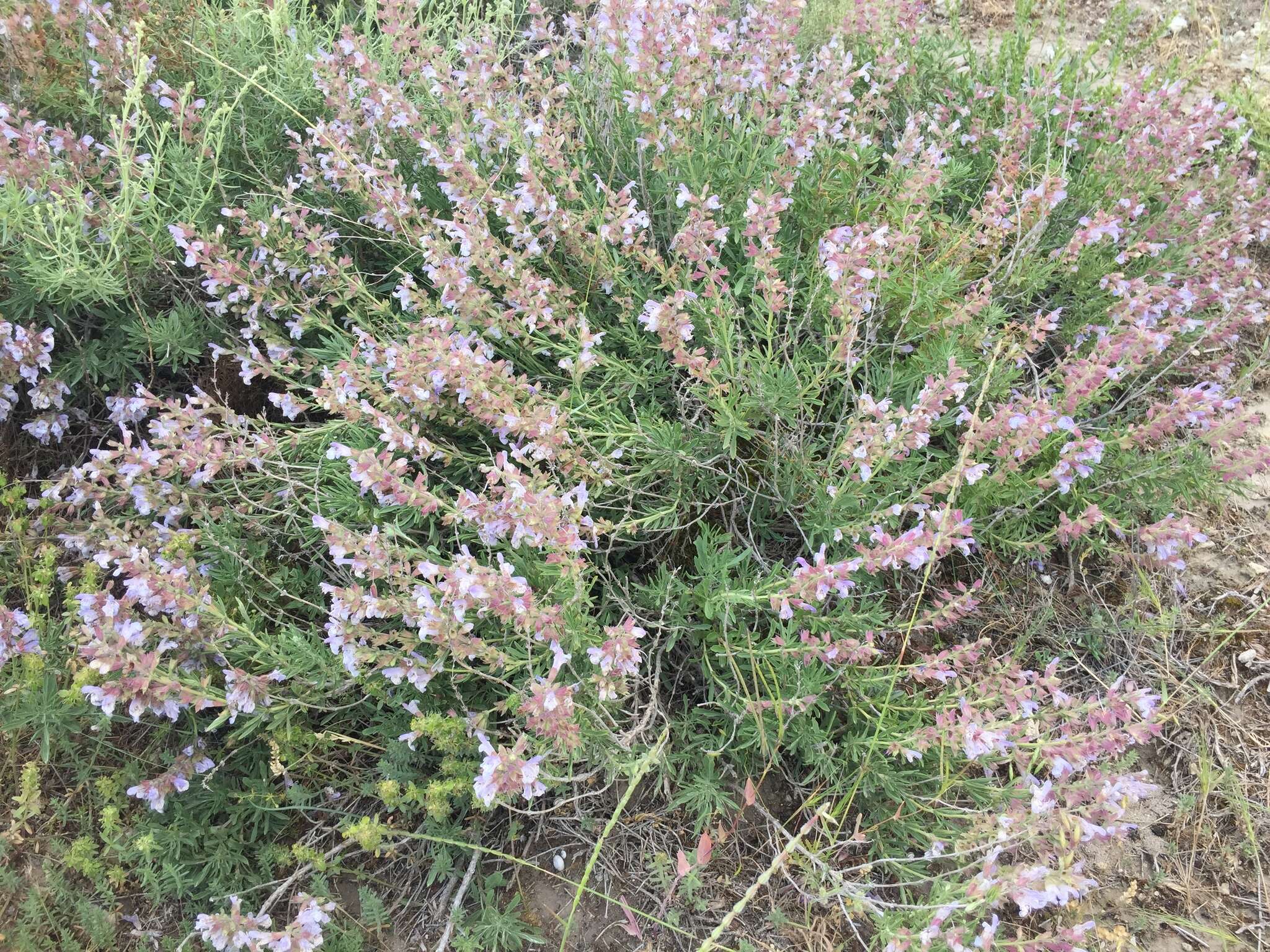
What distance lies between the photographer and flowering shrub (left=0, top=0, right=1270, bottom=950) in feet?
7.24

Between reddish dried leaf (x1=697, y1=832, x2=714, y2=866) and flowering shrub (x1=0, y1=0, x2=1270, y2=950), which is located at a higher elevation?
flowering shrub (x1=0, y1=0, x2=1270, y2=950)

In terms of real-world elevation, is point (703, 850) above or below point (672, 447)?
below

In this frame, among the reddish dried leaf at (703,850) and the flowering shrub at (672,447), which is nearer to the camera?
the reddish dried leaf at (703,850)

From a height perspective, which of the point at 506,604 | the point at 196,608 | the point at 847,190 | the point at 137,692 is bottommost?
the point at 137,692

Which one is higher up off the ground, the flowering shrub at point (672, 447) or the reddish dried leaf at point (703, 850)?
the flowering shrub at point (672, 447)

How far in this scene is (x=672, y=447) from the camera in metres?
2.65

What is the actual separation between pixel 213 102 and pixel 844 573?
319cm

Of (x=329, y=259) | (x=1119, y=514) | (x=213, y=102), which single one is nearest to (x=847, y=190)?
(x=1119, y=514)

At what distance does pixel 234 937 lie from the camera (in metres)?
2.03

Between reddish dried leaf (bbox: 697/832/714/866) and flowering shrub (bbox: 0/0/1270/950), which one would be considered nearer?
reddish dried leaf (bbox: 697/832/714/866)

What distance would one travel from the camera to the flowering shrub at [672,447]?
86.9 inches

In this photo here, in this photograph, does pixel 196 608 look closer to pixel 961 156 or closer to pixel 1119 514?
pixel 1119 514

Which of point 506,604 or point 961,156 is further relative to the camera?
point 961,156

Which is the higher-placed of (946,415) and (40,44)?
(40,44)
